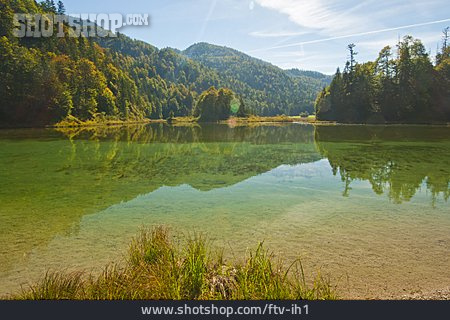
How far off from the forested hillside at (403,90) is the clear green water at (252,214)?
242 ft

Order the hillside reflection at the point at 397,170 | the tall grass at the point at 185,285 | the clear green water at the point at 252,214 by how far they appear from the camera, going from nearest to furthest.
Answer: the tall grass at the point at 185,285, the clear green water at the point at 252,214, the hillside reflection at the point at 397,170

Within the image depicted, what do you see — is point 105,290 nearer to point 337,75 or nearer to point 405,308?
point 405,308

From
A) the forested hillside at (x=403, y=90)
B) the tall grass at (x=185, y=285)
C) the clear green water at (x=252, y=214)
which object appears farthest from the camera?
the forested hillside at (x=403, y=90)

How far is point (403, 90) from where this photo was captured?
3531 inches

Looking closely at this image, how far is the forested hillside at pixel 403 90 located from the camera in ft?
285

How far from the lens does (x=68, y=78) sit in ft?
279

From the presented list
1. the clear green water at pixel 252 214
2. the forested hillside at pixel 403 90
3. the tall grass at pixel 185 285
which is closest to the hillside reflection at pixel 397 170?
the clear green water at pixel 252 214

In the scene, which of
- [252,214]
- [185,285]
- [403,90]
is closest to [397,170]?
[252,214]

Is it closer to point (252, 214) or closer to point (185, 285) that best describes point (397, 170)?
point (252, 214)

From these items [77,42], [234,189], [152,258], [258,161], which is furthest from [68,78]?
[152,258]

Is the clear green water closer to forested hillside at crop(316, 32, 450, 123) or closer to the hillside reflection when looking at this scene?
the hillside reflection

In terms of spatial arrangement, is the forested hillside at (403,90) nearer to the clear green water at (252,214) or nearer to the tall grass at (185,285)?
the clear green water at (252,214)

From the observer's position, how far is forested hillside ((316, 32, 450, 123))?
285ft

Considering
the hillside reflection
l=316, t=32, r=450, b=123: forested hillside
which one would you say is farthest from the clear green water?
l=316, t=32, r=450, b=123: forested hillside
